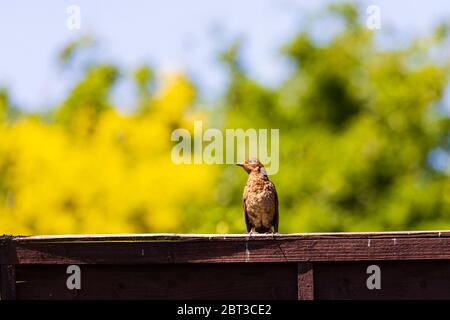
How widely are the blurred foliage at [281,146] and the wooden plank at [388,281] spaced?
15.8m

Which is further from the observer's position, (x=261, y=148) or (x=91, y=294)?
(x=261, y=148)

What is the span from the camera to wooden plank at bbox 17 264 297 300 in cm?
392

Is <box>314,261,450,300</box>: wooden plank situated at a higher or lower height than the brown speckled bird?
lower

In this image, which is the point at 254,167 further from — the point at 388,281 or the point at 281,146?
the point at 281,146

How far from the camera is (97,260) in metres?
3.93

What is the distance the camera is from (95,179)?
25719mm

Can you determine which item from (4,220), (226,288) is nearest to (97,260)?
(226,288)

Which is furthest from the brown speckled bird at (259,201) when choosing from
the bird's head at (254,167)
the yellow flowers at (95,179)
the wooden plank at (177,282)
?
the yellow flowers at (95,179)

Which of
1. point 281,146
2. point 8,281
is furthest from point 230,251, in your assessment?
point 281,146

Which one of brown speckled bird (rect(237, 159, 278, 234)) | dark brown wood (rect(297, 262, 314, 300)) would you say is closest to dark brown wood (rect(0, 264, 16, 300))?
dark brown wood (rect(297, 262, 314, 300))

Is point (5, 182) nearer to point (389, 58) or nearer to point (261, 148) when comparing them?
point (261, 148)

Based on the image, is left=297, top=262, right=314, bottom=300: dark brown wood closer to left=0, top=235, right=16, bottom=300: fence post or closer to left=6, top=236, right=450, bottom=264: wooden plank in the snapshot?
left=6, top=236, right=450, bottom=264: wooden plank

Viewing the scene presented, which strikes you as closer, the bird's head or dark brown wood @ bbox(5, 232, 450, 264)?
dark brown wood @ bbox(5, 232, 450, 264)
